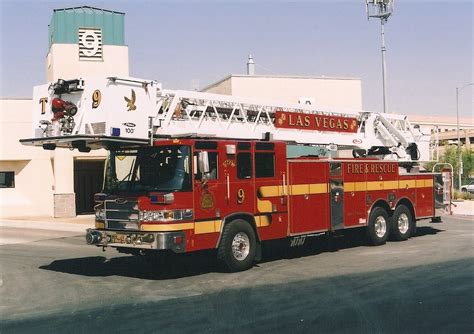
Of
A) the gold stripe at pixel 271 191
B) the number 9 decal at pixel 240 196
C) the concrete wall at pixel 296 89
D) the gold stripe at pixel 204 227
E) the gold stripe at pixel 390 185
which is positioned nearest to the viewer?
the gold stripe at pixel 204 227

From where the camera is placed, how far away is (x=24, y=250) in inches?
659

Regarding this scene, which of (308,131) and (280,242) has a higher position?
(308,131)

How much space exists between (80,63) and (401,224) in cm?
1844

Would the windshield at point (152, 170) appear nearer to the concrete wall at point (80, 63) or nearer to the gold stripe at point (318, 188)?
the gold stripe at point (318, 188)

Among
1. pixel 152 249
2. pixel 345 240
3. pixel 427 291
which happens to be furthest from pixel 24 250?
pixel 427 291

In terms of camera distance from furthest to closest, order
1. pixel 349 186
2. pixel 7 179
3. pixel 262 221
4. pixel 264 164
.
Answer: pixel 7 179
pixel 349 186
pixel 264 164
pixel 262 221

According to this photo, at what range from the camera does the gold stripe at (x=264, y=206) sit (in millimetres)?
12250

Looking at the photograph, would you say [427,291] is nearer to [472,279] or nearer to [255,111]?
[472,279]

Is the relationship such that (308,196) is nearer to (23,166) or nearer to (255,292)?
(255,292)

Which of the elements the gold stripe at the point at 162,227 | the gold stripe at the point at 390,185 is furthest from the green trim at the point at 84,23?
the gold stripe at the point at 162,227

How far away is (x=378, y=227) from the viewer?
15922 mm

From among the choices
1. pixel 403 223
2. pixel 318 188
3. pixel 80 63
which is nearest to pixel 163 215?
pixel 318 188

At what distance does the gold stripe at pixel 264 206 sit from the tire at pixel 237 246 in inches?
18.4

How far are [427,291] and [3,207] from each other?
2524 centimetres
